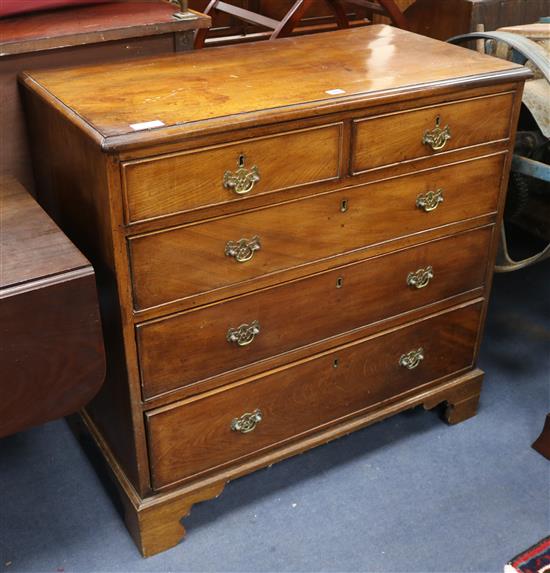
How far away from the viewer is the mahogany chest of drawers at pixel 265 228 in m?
1.58

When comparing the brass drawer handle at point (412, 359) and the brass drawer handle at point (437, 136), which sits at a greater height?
the brass drawer handle at point (437, 136)

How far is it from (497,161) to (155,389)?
3.38ft

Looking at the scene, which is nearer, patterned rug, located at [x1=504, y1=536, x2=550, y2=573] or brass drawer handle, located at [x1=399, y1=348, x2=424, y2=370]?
patterned rug, located at [x1=504, y1=536, x2=550, y2=573]

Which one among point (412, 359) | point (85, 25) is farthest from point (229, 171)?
point (412, 359)

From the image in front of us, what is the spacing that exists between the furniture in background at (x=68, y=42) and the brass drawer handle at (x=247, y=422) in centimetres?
79

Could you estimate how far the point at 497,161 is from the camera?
201 cm

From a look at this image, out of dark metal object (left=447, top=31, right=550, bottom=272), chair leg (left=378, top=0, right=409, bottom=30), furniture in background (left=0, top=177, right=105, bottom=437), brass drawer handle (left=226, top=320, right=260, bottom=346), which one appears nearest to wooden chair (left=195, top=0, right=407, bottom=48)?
chair leg (left=378, top=0, right=409, bottom=30)

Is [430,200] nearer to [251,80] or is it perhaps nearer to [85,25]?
[251,80]

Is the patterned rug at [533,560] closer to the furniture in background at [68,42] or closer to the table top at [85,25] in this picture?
the furniture in background at [68,42]

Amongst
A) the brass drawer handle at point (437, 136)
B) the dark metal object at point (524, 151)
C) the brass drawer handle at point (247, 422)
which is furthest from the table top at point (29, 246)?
the dark metal object at point (524, 151)

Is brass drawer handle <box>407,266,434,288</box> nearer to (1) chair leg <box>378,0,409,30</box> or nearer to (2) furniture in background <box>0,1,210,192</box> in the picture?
(2) furniture in background <box>0,1,210,192</box>

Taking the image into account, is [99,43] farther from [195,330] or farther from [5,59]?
[195,330]

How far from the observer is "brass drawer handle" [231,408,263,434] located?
1926 mm

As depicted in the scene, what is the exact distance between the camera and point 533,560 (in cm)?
194
